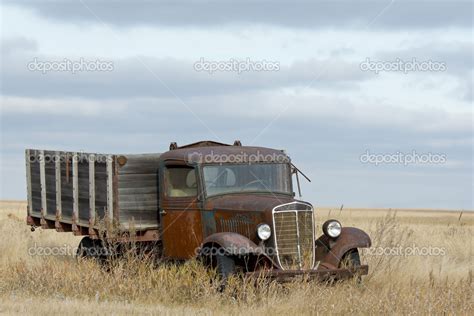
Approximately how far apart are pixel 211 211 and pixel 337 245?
84.7 inches

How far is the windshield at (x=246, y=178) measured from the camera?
1302 cm

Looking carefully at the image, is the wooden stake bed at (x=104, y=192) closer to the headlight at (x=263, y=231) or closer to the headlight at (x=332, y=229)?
the headlight at (x=263, y=231)

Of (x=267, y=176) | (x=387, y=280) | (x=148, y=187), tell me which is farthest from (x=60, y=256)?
(x=387, y=280)

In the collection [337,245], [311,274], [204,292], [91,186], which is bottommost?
[204,292]

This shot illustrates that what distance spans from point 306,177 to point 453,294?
369 cm

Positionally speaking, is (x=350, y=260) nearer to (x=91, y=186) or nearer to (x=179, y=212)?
(x=179, y=212)

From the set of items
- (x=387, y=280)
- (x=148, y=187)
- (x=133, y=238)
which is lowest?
(x=387, y=280)

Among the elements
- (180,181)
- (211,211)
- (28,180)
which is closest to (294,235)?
(211,211)

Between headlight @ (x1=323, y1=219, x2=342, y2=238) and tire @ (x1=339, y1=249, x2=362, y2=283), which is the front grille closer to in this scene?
headlight @ (x1=323, y1=219, x2=342, y2=238)

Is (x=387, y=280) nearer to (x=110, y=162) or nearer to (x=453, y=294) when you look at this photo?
(x=453, y=294)

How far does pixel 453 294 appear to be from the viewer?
10.9m

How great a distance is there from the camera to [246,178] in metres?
13.2

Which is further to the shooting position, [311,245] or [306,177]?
[306,177]

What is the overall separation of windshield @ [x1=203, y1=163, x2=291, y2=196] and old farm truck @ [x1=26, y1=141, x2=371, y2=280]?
17 millimetres
